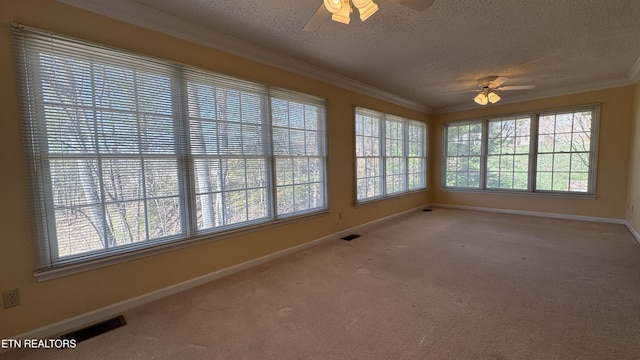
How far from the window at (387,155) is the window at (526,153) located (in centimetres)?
90

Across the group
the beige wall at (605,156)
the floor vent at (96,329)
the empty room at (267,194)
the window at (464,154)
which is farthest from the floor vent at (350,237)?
the beige wall at (605,156)

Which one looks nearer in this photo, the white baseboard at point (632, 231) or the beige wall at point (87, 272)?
the beige wall at point (87, 272)

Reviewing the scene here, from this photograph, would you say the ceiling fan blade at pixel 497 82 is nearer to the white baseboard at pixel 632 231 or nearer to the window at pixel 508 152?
the window at pixel 508 152

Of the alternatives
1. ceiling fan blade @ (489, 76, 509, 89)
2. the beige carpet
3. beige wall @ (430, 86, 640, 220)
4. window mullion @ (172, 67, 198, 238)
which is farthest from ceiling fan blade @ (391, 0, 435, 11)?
beige wall @ (430, 86, 640, 220)

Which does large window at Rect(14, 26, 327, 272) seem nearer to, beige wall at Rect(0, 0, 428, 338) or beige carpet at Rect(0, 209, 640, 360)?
beige wall at Rect(0, 0, 428, 338)

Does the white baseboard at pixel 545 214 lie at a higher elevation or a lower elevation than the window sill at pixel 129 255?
lower

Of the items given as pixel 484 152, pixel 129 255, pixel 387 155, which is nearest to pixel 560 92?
pixel 484 152

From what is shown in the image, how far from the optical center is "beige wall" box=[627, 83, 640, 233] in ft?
12.9

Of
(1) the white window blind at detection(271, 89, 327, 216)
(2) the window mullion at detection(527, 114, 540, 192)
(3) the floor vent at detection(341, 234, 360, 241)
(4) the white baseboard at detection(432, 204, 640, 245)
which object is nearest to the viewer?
(1) the white window blind at detection(271, 89, 327, 216)

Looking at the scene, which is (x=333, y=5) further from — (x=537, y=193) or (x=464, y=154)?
(x=537, y=193)

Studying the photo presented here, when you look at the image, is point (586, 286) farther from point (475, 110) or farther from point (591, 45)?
point (475, 110)

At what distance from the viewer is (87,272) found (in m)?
2.09

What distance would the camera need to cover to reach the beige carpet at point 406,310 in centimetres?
174

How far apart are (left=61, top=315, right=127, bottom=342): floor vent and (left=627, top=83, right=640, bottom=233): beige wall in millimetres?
6490
